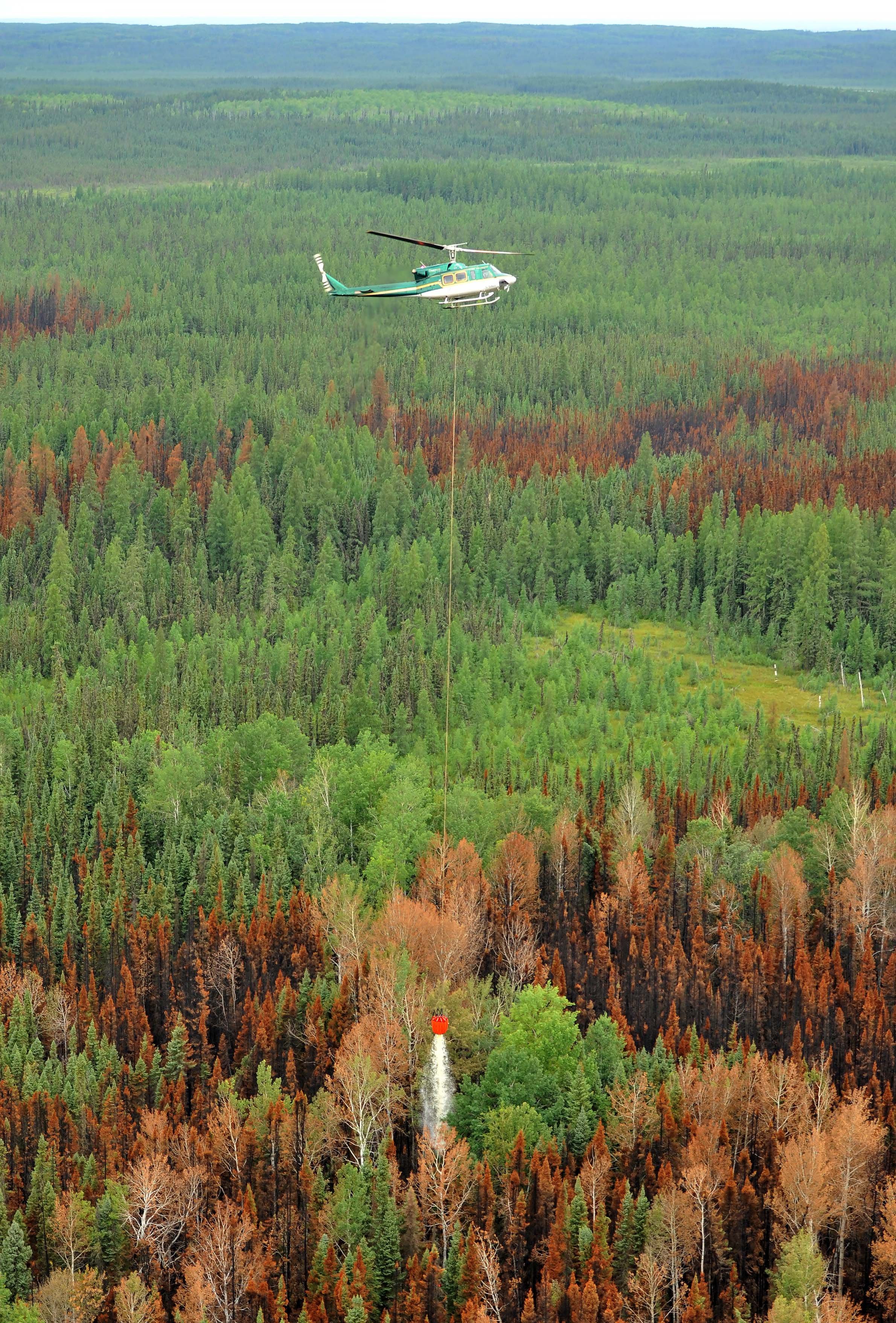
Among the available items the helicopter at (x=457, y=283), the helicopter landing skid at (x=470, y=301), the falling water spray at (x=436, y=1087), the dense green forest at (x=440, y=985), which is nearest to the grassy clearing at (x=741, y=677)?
the dense green forest at (x=440, y=985)

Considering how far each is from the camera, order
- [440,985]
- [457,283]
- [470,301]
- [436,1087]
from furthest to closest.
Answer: [440,985], [436,1087], [457,283], [470,301]

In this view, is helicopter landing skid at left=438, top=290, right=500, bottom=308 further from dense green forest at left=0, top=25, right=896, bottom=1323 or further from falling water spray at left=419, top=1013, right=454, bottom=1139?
falling water spray at left=419, top=1013, right=454, bottom=1139

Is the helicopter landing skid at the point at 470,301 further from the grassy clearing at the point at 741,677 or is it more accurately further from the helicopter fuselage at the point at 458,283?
the grassy clearing at the point at 741,677

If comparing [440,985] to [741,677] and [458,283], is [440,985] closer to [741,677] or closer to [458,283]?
[458,283]

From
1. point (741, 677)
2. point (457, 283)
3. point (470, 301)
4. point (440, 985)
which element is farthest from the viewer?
point (741, 677)

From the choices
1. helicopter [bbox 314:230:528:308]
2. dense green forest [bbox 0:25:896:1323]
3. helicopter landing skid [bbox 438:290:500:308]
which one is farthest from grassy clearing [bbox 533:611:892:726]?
helicopter [bbox 314:230:528:308]

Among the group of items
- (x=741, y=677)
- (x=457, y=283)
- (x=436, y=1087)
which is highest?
(x=457, y=283)

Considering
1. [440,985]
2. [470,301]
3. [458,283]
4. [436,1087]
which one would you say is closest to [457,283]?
[458,283]
